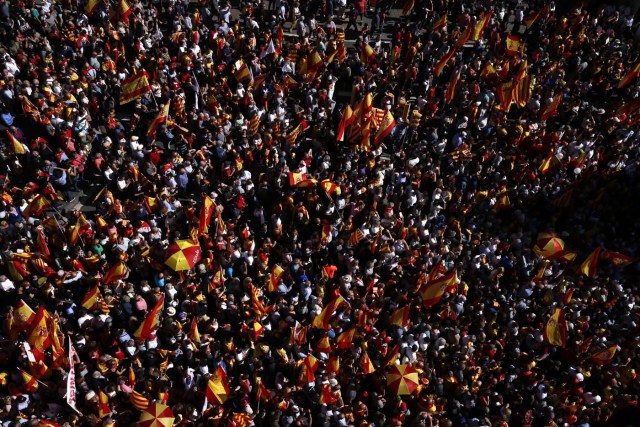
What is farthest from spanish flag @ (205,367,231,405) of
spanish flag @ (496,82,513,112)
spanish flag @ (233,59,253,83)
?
spanish flag @ (496,82,513,112)

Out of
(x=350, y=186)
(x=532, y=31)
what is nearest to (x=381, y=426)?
(x=350, y=186)

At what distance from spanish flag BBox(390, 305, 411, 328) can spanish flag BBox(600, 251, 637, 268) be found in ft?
21.3

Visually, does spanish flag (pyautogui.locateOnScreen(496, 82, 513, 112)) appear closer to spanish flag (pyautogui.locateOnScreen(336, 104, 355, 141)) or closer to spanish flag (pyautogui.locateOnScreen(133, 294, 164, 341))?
spanish flag (pyautogui.locateOnScreen(336, 104, 355, 141))

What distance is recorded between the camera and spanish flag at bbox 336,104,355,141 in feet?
56.4

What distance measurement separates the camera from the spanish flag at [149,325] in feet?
40.4

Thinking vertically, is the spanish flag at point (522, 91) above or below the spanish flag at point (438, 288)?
above

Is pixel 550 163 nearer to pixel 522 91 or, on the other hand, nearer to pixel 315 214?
pixel 522 91

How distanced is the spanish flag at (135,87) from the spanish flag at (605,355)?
46.7 feet

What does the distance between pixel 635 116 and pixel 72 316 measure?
18.6m

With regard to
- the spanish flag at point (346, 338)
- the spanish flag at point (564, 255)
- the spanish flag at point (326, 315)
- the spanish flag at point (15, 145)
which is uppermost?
the spanish flag at point (15, 145)

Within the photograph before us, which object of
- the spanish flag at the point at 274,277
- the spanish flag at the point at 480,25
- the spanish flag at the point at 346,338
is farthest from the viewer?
the spanish flag at the point at 480,25

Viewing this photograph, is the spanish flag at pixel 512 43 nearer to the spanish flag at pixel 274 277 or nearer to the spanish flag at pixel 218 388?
the spanish flag at pixel 274 277

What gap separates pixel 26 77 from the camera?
18062 millimetres

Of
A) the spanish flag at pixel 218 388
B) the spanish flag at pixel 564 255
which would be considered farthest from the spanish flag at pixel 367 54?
the spanish flag at pixel 218 388
